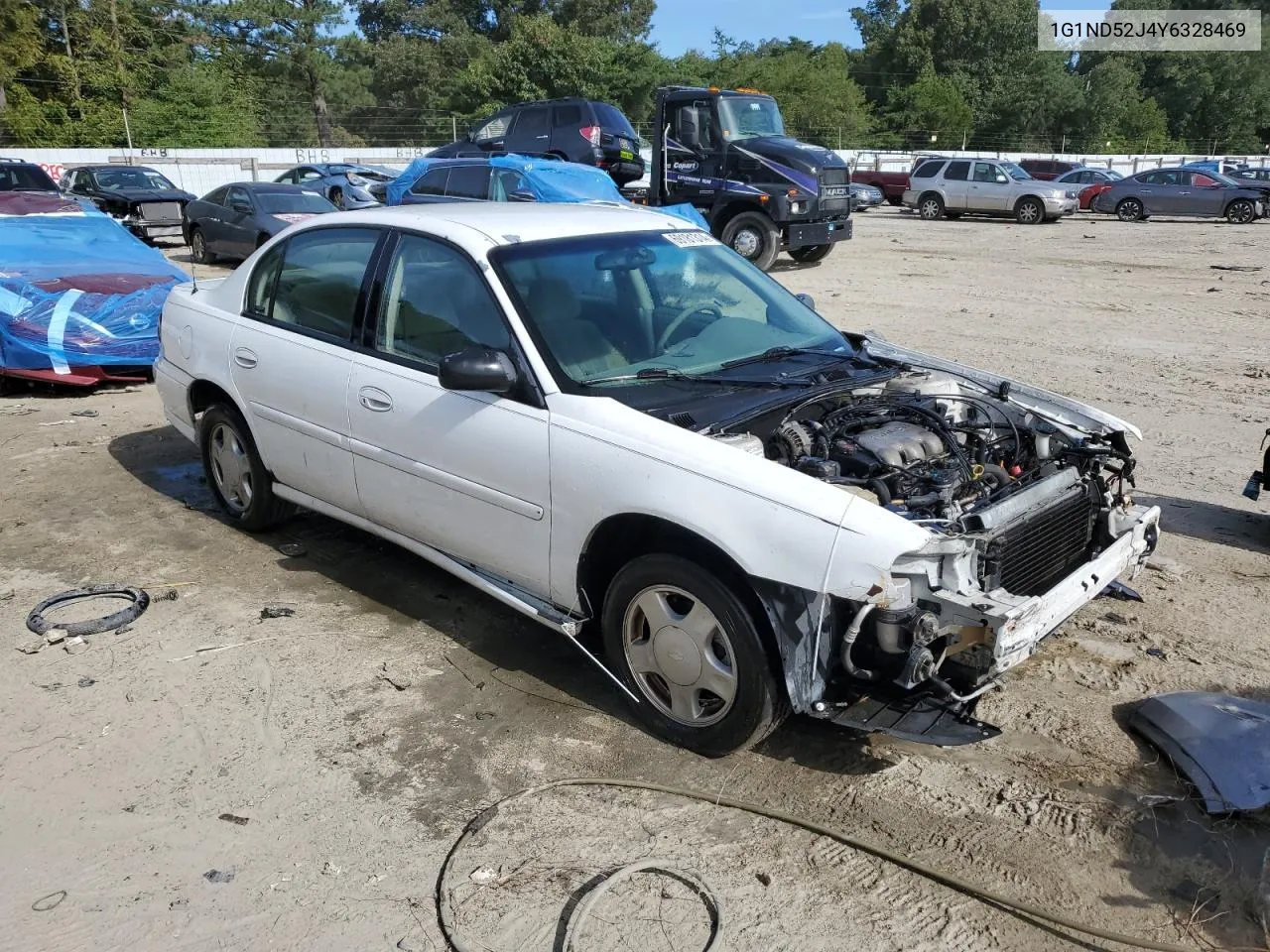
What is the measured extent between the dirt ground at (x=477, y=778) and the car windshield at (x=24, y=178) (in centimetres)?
1400

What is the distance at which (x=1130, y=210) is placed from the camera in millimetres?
27062

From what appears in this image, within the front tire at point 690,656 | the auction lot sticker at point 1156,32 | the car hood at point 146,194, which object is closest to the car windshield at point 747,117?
the car hood at point 146,194

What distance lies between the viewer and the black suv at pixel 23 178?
17281 millimetres

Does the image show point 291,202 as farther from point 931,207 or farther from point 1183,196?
point 1183,196

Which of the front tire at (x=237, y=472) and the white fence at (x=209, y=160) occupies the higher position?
the white fence at (x=209, y=160)

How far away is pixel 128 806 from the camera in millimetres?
3422

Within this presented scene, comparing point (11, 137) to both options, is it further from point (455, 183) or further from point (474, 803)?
Result: point (474, 803)

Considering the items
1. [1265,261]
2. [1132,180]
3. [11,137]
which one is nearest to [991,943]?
[1265,261]

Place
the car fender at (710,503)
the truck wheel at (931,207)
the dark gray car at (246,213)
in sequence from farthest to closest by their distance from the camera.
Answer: the truck wheel at (931,207)
the dark gray car at (246,213)
the car fender at (710,503)

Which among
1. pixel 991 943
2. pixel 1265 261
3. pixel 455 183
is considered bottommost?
pixel 991 943

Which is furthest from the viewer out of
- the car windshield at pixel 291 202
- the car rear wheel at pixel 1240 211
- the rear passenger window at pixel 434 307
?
the car rear wheel at pixel 1240 211

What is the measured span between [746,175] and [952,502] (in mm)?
13527

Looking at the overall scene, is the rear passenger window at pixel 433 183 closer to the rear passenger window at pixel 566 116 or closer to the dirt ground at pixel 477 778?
the rear passenger window at pixel 566 116

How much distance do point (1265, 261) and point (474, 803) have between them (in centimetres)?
1804
